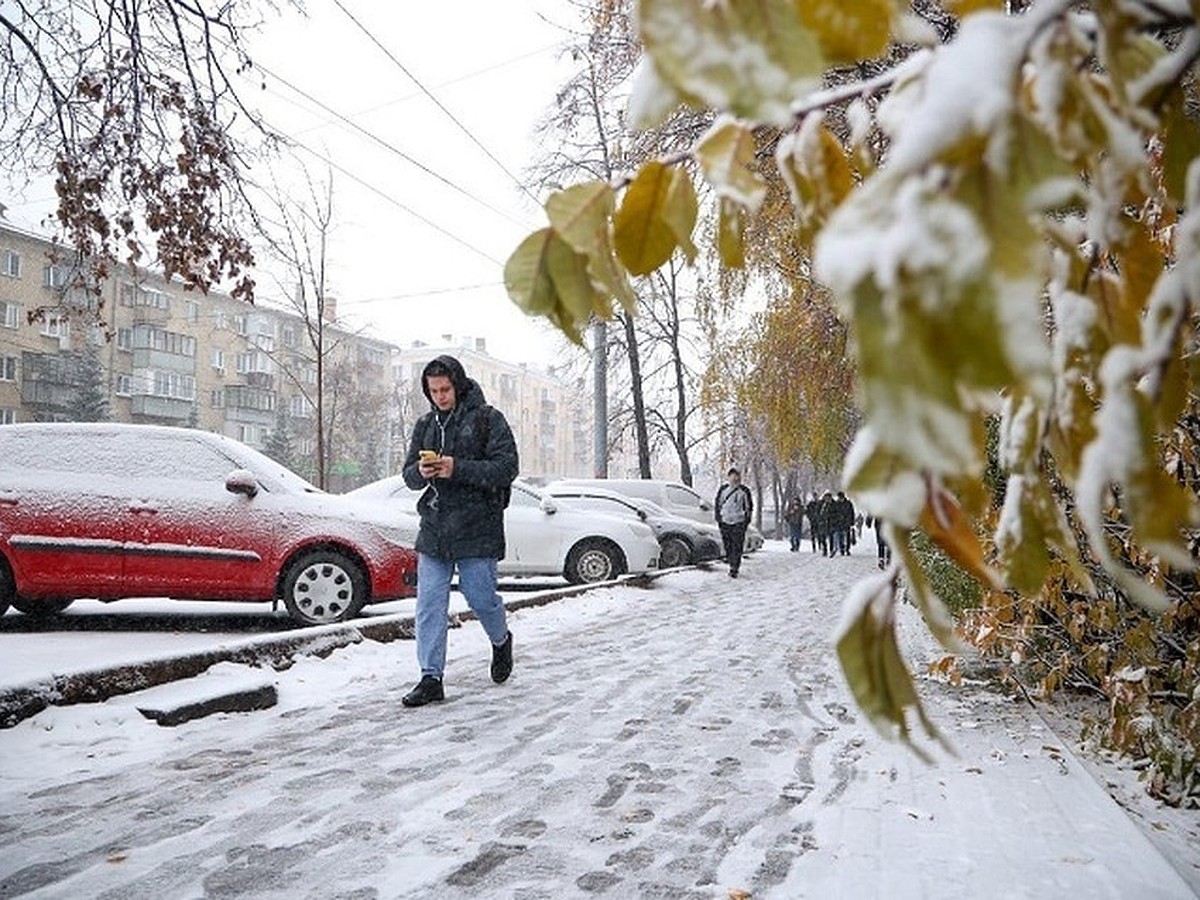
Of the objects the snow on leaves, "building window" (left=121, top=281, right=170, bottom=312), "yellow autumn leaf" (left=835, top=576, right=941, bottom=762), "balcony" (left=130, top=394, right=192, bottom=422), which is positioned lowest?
"yellow autumn leaf" (left=835, top=576, right=941, bottom=762)

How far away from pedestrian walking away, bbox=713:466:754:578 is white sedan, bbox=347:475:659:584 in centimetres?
272

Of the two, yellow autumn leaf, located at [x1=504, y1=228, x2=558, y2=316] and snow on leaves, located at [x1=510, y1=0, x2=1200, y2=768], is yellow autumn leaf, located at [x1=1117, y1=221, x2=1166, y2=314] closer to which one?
snow on leaves, located at [x1=510, y1=0, x2=1200, y2=768]

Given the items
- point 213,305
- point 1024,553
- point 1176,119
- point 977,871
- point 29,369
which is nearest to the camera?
point 1176,119

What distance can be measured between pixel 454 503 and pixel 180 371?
5055 centimetres

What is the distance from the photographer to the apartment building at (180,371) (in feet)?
136

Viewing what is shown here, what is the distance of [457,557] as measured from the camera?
4738mm

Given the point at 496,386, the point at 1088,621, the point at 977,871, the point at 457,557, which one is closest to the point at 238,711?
the point at 457,557

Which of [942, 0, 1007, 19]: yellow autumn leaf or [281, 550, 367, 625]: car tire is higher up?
[942, 0, 1007, 19]: yellow autumn leaf

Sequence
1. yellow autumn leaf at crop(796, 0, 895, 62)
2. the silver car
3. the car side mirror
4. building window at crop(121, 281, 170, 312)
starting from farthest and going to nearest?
building window at crop(121, 281, 170, 312) → the silver car → the car side mirror → yellow autumn leaf at crop(796, 0, 895, 62)

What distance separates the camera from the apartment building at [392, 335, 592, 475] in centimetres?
8050

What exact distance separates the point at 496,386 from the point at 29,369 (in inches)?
1841

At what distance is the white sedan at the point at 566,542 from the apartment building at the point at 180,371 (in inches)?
806

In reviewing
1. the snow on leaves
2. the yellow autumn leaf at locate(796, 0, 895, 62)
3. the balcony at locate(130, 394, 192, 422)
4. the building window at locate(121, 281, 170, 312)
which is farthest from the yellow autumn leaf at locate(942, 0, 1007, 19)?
the balcony at locate(130, 394, 192, 422)

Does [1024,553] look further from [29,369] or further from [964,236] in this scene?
[29,369]
